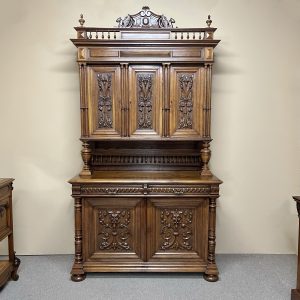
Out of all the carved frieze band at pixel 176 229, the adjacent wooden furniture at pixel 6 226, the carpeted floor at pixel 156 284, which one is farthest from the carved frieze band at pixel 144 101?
the carpeted floor at pixel 156 284

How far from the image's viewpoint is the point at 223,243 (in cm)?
323

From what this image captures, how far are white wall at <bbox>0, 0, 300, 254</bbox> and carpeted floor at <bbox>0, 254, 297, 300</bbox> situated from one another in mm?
341

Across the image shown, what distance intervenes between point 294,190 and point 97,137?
224 centimetres

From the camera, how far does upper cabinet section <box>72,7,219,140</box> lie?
2652mm

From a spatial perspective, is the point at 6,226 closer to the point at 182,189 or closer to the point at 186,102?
the point at 182,189

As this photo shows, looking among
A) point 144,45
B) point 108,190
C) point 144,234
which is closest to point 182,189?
point 144,234

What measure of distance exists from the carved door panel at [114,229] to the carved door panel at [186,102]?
787mm

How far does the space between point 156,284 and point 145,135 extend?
4.48 ft

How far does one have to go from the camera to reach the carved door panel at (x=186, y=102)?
2697 millimetres

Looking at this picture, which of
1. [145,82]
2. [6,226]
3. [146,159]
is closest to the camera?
[6,226]

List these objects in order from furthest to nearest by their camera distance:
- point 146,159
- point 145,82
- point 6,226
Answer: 1. point 146,159
2. point 145,82
3. point 6,226

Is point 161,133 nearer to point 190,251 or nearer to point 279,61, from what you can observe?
point 190,251

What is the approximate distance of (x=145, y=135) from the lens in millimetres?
2736

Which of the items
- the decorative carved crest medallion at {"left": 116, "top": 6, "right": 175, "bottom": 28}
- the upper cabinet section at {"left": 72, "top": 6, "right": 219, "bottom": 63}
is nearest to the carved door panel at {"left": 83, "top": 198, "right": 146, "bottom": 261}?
the upper cabinet section at {"left": 72, "top": 6, "right": 219, "bottom": 63}
